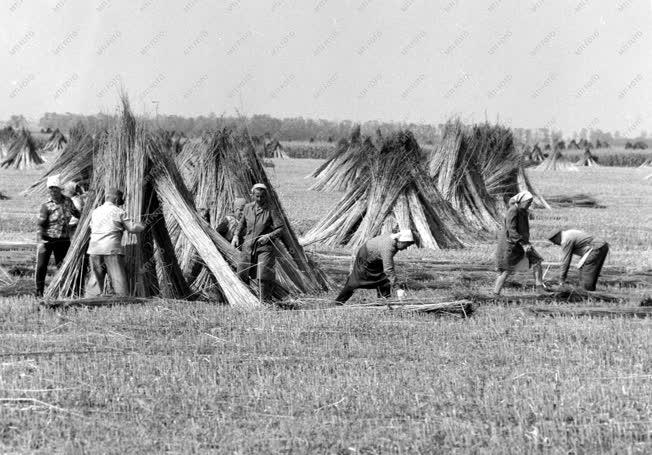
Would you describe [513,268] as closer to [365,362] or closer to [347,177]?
[365,362]

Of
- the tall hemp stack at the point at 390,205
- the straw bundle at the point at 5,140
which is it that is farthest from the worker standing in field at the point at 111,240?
the straw bundle at the point at 5,140

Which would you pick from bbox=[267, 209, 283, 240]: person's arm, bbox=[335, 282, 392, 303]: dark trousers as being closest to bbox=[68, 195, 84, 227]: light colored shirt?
bbox=[267, 209, 283, 240]: person's arm

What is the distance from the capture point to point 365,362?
24.5 ft

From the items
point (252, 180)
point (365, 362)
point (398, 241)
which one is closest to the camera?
point (365, 362)

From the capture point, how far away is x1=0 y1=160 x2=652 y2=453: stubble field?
5.49m

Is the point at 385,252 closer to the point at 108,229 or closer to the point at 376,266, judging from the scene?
the point at 376,266

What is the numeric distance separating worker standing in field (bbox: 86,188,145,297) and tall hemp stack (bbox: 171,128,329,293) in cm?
117

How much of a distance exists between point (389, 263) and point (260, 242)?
1.38 m

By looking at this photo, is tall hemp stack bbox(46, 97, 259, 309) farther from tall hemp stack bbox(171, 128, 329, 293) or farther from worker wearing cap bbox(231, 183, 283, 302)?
tall hemp stack bbox(171, 128, 329, 293)

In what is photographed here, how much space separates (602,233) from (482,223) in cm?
211

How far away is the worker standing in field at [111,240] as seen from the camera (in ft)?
32.4

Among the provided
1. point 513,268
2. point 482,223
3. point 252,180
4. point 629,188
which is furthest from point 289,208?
point 629,188

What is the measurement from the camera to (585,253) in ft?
38.4

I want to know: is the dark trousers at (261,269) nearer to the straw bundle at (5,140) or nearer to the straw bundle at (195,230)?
the straw bundle at (195,230)
